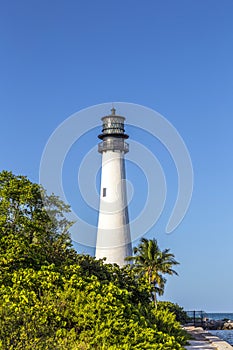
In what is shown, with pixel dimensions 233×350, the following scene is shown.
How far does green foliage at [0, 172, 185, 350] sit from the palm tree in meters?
32.1

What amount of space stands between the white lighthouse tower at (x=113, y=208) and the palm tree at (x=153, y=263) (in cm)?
345

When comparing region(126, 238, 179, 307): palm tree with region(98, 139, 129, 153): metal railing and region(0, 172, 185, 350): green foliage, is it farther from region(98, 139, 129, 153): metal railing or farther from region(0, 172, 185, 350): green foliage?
region(0, 172, 185, 350): green foliage

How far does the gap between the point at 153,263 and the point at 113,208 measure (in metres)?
9.18

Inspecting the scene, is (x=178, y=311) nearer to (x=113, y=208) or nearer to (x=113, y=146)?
(x=113, y=208)

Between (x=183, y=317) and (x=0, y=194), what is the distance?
4784 cm

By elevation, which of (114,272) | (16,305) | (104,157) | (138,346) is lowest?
(138,346)

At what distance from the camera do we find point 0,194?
29.2 metres

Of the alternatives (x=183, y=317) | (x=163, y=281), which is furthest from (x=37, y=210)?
(x=183, y=317)

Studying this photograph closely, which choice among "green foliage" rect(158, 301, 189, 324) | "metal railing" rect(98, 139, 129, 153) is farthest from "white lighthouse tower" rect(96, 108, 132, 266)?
"green foliage" rect(158, 301, 189, 324)

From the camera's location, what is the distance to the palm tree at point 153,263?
202 feet

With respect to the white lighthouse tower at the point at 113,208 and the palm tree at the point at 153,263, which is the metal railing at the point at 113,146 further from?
the palm tree at the point at 153,263

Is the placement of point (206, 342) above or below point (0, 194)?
below

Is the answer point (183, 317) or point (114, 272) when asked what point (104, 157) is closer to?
point (114, 272)

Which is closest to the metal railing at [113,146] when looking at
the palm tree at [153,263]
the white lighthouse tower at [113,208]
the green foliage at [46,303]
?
the white lighthouse tower at [113,208]
